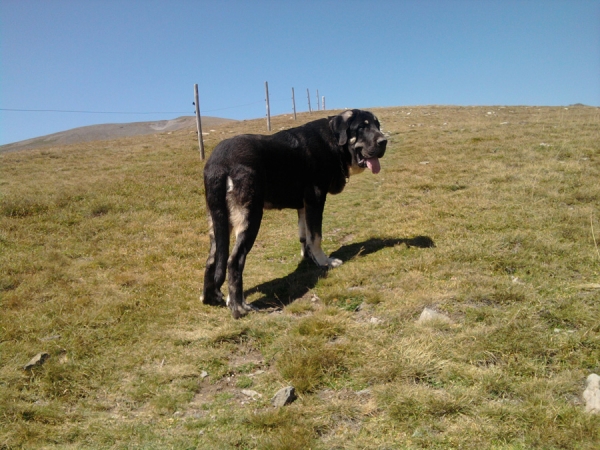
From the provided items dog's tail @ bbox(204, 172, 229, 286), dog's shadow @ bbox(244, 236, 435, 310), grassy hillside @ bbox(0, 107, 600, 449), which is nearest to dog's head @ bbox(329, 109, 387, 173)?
dog's shadow @ bbox(244, 236, 435, 310)

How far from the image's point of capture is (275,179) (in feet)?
20.7

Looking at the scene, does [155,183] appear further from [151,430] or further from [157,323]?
[151,430]

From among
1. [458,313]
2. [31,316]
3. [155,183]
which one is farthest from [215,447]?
[155,183]

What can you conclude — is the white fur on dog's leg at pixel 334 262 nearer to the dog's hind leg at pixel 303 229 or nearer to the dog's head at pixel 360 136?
the dog's hind leg at pixel 303 229

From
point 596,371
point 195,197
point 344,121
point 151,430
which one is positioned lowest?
point 151,430

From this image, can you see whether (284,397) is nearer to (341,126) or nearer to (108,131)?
(341,126)

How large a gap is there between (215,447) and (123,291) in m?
3.87

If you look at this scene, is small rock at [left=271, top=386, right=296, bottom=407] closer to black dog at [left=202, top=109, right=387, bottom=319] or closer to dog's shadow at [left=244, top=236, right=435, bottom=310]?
black dog at [left=202, top=109, right=387, bottom=319]

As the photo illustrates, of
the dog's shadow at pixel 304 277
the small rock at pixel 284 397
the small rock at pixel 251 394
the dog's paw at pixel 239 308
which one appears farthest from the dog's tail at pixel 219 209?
the small rock at pixel 284 397

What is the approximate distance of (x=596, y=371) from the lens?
3451 mm

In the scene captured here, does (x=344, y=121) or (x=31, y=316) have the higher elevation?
(x=344, y=121)

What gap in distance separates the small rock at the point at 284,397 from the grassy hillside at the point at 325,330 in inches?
3.1

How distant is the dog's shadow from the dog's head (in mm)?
1421

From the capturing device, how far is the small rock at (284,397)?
3.53m
